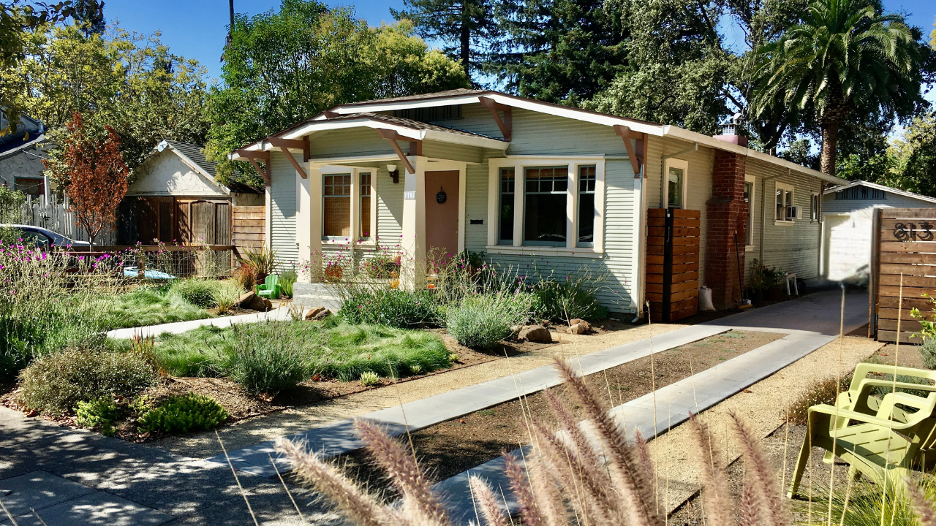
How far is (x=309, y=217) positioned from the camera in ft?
50.2

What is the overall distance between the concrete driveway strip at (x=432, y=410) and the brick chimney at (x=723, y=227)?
5552 mm

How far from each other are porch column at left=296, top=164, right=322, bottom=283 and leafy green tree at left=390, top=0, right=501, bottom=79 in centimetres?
2372

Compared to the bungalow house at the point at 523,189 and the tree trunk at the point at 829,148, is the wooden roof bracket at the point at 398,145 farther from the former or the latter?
the tree trunk at the point at 829,148

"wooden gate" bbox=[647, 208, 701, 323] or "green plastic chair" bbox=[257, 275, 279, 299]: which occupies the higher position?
"wooden gate" bbox=[647, 208, 701, 323]

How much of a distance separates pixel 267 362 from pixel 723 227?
36.6 ft

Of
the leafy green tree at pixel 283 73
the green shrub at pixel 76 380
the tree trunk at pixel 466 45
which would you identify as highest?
the tree trunk at pixel 466 45

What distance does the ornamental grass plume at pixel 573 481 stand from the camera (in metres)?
1.25

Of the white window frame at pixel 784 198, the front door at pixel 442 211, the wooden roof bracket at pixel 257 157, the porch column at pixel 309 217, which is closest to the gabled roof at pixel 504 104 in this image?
the wooden roof bracket at pixel 257 157

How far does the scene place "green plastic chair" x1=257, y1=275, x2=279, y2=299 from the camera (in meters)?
16.0

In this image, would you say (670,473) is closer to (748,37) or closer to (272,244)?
(272,244)

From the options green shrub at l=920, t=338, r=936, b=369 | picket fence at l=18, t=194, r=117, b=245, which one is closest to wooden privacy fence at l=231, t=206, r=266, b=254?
picket fence at l=18, t=194, r=117, b=245

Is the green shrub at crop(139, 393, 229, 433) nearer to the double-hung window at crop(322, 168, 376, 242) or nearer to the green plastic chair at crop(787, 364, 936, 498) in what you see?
the green plastic chair at crop(787, 364, 936, 498)

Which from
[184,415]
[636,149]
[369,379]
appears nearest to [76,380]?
[184,415]

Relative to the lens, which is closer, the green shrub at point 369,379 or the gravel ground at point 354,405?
the gravel ground at point 354,405
